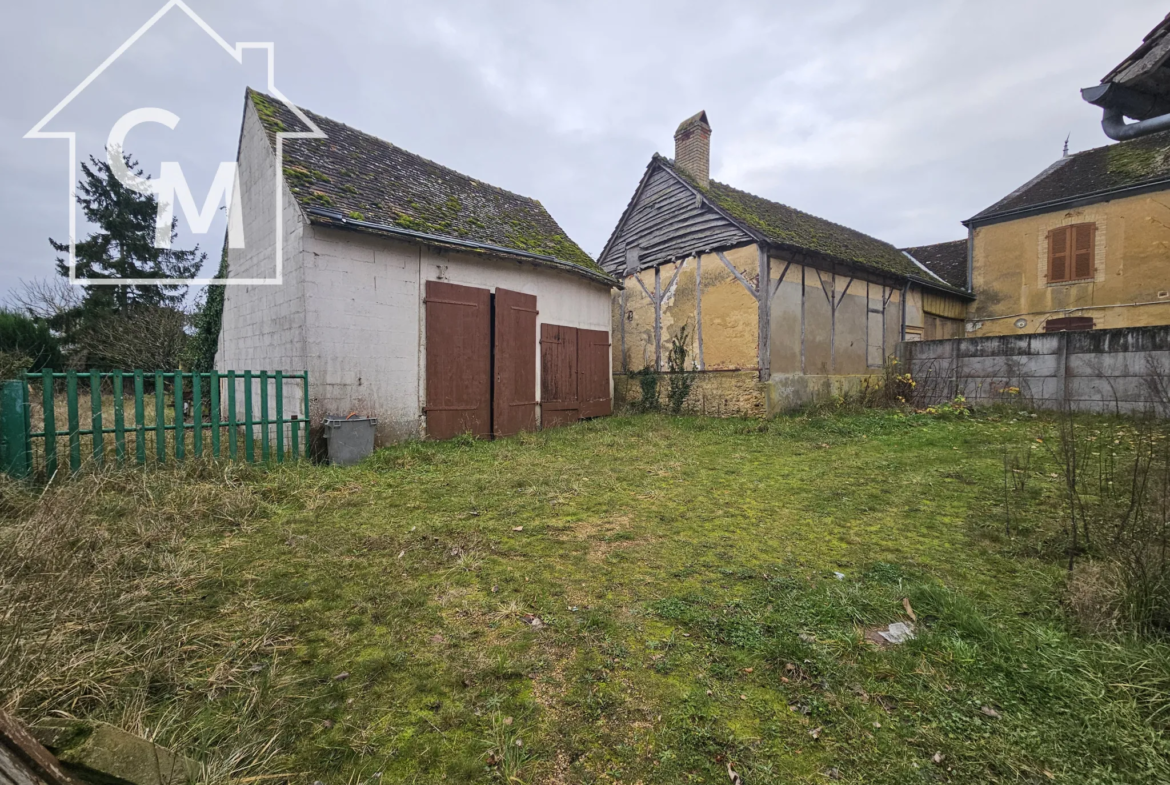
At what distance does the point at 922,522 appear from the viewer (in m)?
3.91

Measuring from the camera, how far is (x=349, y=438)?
6.32 metres

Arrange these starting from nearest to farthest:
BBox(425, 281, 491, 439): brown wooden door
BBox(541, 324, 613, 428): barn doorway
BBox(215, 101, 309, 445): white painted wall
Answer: BBox(215, 101, 309, 445): white painted wall → BBox(425, 281, 491, 439): brown wooden door → BBox(541, 324, 613, 428): barn doorway

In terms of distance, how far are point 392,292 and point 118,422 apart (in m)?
3.63

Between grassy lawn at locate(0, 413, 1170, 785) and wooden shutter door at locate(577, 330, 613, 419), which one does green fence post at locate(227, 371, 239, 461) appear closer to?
grassy lawn at locate(0, 413, 1170, 785)

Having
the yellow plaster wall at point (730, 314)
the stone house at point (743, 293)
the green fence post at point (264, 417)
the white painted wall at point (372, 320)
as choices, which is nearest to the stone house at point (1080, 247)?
the stone house at point (743, 293)

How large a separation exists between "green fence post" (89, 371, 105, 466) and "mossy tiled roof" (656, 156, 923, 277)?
1069 centimetres

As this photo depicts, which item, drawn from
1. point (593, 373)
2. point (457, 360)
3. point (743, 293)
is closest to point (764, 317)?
point (743, 293)

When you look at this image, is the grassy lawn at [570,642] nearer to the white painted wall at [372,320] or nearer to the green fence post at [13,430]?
the green fence post at [13,430]

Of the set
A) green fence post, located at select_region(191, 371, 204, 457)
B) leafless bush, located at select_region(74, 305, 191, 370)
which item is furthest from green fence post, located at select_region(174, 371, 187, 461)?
leafless bush, located at select_region(74, 305, 191, 370)

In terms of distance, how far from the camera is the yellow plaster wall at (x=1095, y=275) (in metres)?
12.1

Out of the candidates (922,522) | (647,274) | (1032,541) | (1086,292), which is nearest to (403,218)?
(647,274)

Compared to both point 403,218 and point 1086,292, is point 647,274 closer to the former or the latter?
point 403,218

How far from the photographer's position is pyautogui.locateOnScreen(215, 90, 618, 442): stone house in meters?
6.73

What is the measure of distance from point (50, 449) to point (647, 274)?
11314mm
